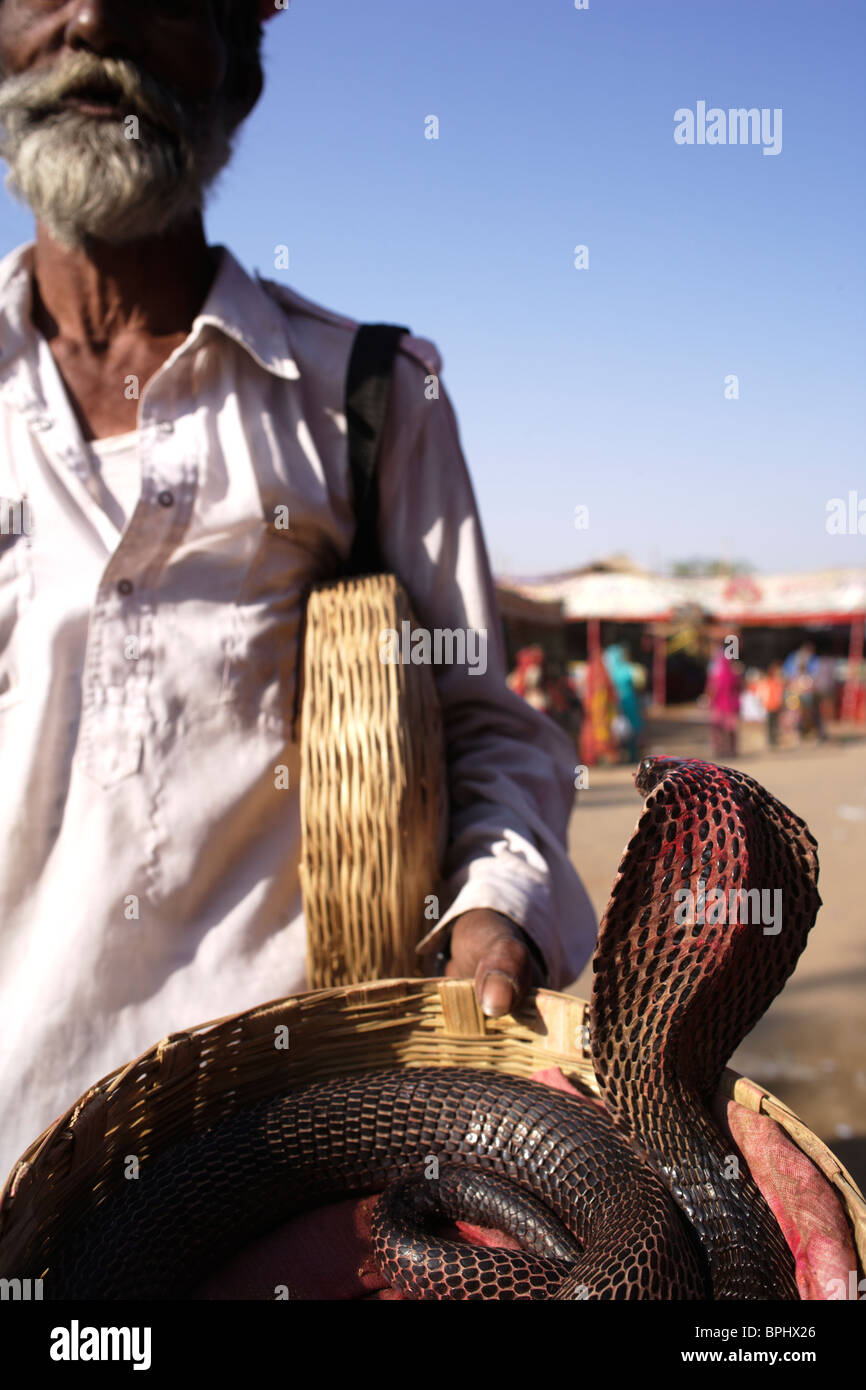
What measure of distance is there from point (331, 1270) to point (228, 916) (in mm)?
533

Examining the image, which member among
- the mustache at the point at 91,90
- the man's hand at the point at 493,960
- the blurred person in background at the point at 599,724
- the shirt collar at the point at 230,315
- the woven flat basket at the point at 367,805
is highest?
the mustache at the point at 91,90

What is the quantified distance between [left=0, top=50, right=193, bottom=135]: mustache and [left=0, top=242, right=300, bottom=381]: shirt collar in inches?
9.3

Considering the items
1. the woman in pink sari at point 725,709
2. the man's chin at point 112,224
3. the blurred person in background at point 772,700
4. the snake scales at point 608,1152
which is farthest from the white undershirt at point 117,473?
the blurred person in background at point 772,700

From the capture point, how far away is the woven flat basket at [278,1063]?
105 cm

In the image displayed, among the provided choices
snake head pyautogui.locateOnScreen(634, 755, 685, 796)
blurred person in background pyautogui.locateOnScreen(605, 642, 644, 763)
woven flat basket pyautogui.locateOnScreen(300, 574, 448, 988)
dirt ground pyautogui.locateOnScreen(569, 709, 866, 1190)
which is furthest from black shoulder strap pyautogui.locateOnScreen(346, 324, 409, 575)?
blurred person in background pyautogui.locateOnScreen(605, 642, 644, 763)

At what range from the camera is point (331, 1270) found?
46.1 inches

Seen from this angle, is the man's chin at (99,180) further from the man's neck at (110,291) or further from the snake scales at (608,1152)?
the snake scales at (608,1152)

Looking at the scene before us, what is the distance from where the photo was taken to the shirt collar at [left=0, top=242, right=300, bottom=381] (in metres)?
1.63

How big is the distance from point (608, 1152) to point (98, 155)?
1.59 meters

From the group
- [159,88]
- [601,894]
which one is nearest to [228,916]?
[159,88]

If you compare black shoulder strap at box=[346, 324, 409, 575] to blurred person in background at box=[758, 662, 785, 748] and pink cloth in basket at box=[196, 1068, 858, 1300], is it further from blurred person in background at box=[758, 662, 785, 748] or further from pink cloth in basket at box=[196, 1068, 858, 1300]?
blurred person in background at box=[758, 662, 785, 748]

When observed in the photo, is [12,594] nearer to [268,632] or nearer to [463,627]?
[268,632]

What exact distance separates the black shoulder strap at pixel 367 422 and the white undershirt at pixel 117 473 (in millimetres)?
344

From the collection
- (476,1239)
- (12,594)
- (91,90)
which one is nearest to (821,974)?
(476,1239)
